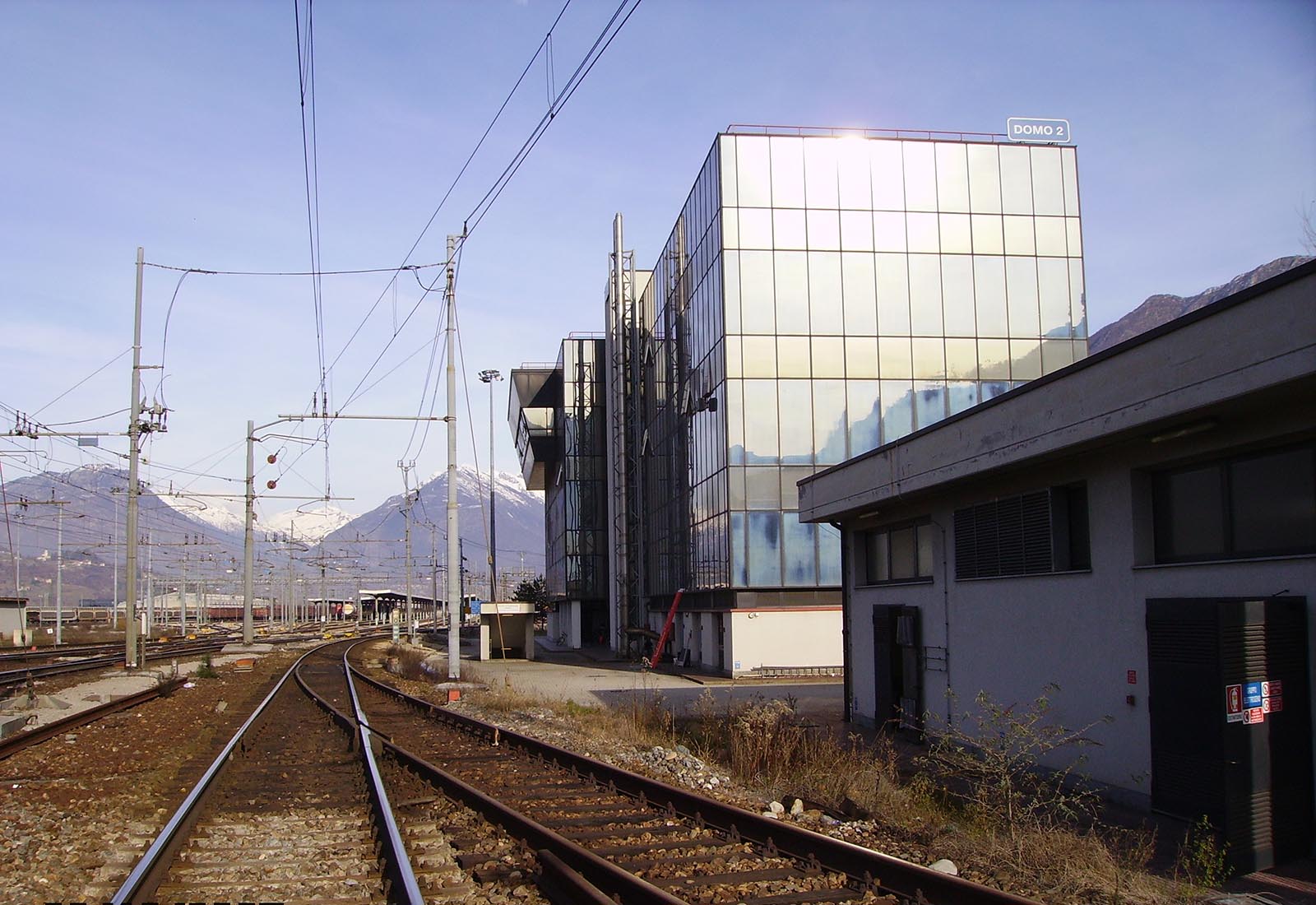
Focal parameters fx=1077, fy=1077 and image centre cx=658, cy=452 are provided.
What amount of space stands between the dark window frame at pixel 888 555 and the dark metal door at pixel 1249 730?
7.93 metres

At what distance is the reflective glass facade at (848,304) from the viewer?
36875mm

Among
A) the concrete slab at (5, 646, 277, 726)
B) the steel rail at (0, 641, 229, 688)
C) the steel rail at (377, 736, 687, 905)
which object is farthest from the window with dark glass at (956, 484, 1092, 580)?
the steel rail at (0, 641, 229, 688)

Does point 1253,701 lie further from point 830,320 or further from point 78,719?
point 830,320

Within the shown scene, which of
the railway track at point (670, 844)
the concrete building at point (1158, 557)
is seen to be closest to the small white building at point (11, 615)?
the railway track at point (670, 844)

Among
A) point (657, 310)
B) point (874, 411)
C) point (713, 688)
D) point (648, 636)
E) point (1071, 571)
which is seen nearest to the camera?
point (1071, 571)

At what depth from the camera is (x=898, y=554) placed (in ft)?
69.8

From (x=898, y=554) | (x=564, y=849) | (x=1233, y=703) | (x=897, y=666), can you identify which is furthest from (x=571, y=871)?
(x=898, y=554)

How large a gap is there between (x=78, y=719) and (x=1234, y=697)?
19331 millimetres

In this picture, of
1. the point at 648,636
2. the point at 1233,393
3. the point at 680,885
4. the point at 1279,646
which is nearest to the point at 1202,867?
the point at 1279,646

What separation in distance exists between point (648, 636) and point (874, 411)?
13900mm

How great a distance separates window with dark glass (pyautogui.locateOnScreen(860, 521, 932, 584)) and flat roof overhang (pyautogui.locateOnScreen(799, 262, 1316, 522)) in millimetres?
1981

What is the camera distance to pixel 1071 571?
48.1 ft

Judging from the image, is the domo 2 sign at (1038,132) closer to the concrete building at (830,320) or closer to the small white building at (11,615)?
the concrete building at (830,320)

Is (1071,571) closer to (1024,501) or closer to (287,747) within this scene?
(1024,501)
